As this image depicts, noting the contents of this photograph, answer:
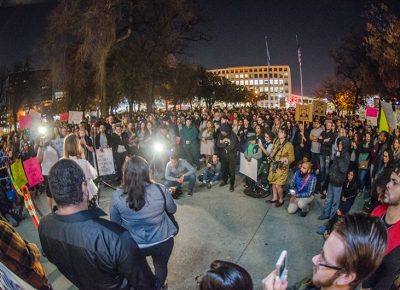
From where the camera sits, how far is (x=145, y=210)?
128 inches

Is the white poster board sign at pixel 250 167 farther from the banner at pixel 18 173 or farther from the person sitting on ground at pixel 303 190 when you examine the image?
the banner at pixel 18 173

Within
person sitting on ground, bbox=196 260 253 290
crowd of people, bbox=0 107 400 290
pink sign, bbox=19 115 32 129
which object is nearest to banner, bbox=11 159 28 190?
crowd of people, bbox=0 107 400 290

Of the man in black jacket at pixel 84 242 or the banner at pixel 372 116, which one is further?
the banner at pixel 372 116

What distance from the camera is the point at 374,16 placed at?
2044cm

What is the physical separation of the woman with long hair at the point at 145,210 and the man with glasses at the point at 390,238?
1.94m

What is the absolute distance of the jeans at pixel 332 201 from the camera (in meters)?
6.32

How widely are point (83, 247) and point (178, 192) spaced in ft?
20.2


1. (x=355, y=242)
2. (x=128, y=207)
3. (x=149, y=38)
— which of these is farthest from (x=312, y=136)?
(x=149, y=38)

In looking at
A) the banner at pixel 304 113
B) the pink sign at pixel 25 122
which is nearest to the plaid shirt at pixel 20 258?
the pink sign at pixel 25 122

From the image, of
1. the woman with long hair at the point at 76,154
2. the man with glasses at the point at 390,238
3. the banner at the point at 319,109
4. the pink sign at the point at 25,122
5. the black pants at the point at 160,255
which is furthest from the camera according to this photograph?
the banner at the point at 319,109

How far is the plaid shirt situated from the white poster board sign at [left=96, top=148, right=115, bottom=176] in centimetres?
711

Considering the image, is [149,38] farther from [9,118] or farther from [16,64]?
[9,118]

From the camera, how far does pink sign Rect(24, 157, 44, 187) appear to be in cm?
654

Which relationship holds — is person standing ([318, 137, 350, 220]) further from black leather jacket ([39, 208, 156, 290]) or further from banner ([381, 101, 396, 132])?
black leather jacket ([39, 208, 156, 290])
